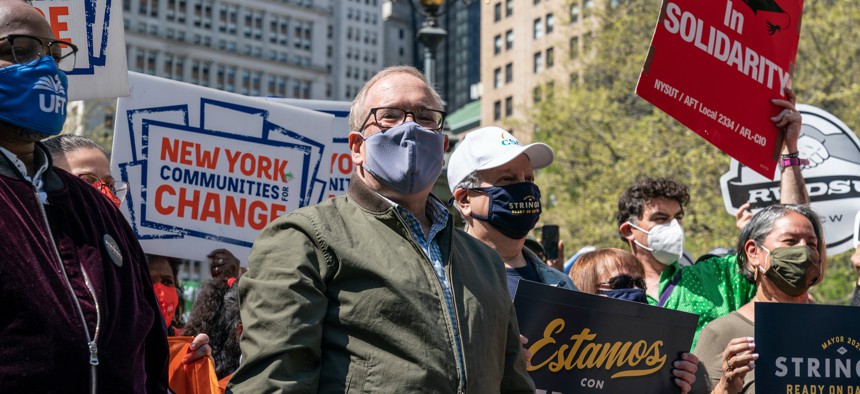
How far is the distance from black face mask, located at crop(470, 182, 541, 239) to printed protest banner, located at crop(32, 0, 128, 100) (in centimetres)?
186

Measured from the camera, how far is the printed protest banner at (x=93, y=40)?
16.0ft

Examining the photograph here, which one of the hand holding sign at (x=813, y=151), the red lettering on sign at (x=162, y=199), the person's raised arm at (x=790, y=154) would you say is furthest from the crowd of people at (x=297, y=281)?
the hand holding sign at (x=813, y=151)

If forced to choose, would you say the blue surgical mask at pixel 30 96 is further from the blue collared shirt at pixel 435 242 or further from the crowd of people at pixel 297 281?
the blue collared shirt at pixel 435 242

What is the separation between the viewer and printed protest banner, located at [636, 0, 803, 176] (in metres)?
5.62

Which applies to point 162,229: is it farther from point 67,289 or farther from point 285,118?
point 67,289

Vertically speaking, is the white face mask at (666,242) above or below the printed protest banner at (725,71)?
below

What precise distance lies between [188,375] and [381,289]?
1121mm

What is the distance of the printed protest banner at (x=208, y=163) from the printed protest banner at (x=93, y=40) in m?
0.44

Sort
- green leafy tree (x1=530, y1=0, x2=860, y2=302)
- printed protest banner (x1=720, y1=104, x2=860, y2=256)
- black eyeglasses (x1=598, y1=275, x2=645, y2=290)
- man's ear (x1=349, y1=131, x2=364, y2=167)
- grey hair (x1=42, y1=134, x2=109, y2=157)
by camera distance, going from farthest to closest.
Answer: green leafy tree (x1=530, y1=0, x2=860, y2=302)
printed protest banner (x1=720, y1=104, x2=860, y2=256)
black eyeglasses (x1=598, y1=275, x2=645, y2=290)
grey hair (x1=42, y1=134, x2=109, y2=157)
man's ear (x1=349, y1=131, x2=364, y2=167)

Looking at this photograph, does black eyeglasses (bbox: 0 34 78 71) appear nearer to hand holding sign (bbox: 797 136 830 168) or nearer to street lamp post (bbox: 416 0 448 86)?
hand holding sign (bbox: 797 136 830 168)

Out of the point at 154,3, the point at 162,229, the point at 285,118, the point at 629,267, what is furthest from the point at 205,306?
the point at 154,3

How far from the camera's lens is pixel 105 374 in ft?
8.49

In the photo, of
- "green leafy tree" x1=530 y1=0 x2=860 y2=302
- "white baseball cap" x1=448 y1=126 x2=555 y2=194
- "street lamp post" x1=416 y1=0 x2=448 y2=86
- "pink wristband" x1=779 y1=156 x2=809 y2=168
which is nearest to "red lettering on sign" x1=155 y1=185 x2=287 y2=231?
"white baseball cap" x1=448 y1=126 x2=555 y2=194

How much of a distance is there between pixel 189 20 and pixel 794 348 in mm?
100918
